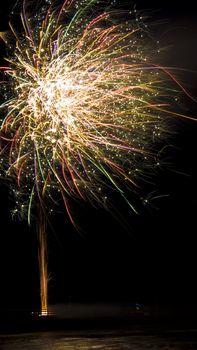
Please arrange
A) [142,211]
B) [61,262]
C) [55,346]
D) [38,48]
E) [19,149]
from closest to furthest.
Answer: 1. [55,346]
2. [38,48]
3. [19,149]
4. [61,262]
5. [142,211]

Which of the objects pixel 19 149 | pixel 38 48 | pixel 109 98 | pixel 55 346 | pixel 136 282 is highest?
pixel 38 48

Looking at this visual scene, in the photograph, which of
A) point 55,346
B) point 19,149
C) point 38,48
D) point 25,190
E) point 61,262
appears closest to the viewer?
point 55,346

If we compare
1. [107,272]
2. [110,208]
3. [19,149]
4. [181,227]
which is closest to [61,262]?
[107,272]

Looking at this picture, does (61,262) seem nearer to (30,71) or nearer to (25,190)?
(25,190)

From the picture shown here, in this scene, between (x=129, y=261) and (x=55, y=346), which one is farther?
(x=129, y=261)

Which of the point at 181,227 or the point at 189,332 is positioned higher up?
the point at 181,227

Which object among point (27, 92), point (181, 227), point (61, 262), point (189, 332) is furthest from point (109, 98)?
point (181, 227)

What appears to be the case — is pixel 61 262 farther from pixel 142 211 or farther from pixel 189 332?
pixel 189 332
